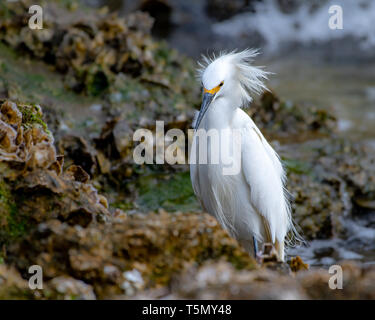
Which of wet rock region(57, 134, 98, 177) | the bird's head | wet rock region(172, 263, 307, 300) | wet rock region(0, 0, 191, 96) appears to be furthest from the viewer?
wet rock region(0, 0, 191, 96)

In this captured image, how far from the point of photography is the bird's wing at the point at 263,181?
4.14 m

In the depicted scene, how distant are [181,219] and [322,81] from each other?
950 cm

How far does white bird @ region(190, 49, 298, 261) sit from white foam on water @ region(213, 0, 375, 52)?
8933mm

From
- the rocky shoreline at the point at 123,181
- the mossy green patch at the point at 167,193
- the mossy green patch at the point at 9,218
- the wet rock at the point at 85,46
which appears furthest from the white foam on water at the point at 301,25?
the mossy green patch at the point at 9,218

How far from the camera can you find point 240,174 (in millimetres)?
4227

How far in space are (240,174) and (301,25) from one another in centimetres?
1086

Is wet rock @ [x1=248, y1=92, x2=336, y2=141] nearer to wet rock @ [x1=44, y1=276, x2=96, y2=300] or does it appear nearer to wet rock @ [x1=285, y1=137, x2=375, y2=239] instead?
wet rock @ [x1=285, y1=137, x2=375, y2=239]

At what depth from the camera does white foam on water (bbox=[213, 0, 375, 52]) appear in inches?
522

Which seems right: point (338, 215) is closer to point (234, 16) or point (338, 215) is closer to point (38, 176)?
point (38, 176)

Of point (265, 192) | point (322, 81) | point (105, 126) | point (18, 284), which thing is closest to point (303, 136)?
point (105, 126)

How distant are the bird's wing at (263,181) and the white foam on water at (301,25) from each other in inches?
355

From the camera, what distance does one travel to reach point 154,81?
676 cm

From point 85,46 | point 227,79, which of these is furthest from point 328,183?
point 85,46

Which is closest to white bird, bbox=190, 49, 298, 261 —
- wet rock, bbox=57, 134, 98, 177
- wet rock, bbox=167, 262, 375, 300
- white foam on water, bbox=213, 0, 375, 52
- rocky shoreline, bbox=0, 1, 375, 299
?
rocky shoreline, bbox=0, 1, 375, 299
